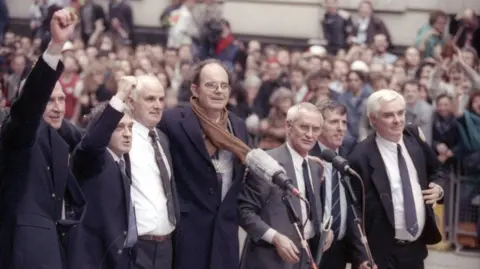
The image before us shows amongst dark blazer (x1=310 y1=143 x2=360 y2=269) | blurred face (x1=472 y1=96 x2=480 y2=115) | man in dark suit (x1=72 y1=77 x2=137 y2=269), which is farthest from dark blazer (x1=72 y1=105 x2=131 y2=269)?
blurred face (x1=472 y1=96 x2=480 y2=115)

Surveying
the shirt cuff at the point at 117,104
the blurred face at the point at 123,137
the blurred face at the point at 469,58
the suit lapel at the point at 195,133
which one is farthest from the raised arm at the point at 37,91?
the blurred face at the point at 469,58

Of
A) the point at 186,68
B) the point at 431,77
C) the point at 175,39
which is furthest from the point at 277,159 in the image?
the point at 175,39

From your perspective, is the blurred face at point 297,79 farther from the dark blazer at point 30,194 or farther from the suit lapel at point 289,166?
the dark blazer at point 30,194

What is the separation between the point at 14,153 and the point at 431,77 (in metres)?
9.53

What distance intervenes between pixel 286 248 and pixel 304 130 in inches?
35.0

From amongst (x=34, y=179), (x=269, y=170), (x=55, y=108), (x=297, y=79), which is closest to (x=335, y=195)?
(x=269, y=170)

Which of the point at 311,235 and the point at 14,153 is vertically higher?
the point at 14,153

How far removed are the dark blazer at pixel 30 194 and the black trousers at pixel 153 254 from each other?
118cm

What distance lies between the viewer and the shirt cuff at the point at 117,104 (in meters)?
8.30

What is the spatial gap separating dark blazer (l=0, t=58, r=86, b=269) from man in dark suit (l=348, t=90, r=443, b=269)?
8.81 feet

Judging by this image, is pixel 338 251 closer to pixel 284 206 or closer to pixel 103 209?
pixel 284 206

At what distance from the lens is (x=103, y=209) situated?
857cm

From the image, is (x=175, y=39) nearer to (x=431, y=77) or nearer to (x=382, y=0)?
(x=382, y=0)

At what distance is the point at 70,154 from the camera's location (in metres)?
8.62
